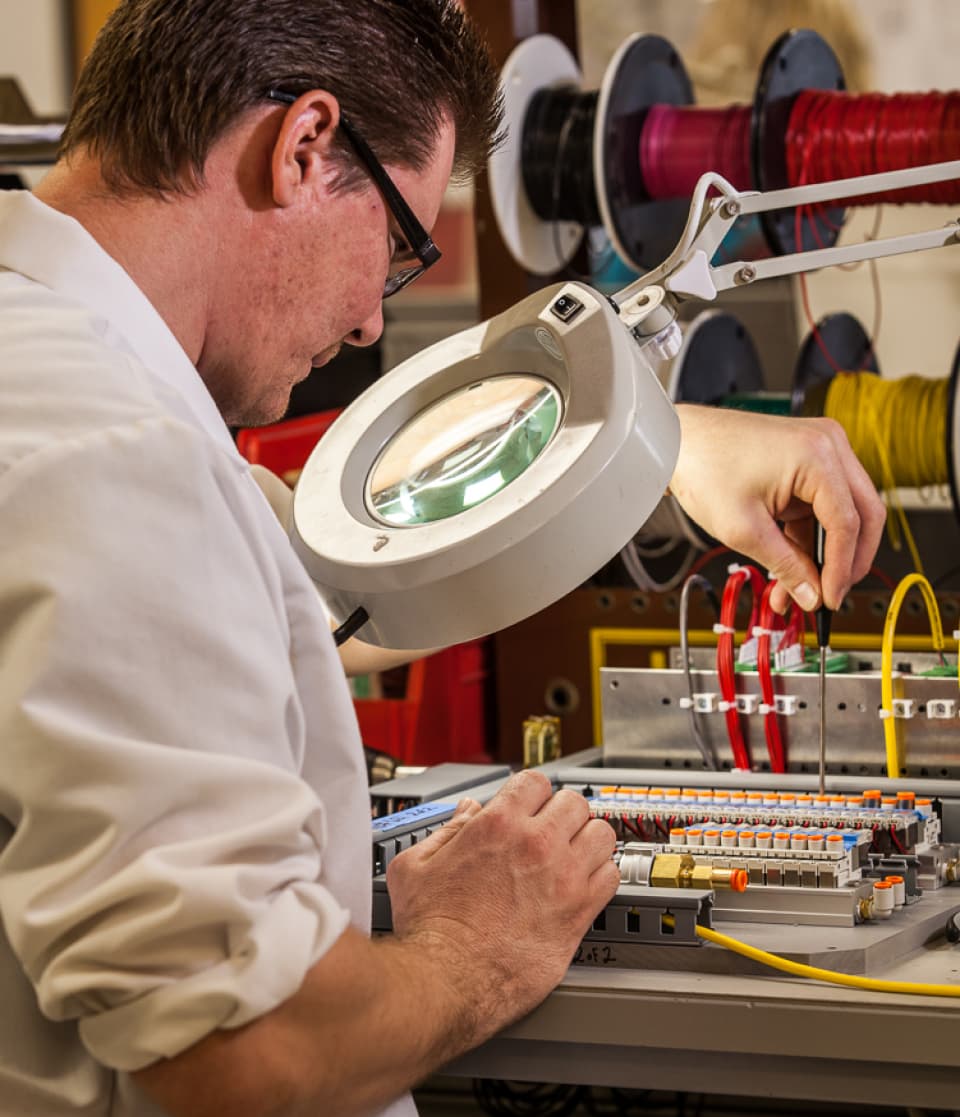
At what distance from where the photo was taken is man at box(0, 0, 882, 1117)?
83 centimetres

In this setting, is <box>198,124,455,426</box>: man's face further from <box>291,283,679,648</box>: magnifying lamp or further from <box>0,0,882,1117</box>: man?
<box>291,283,679,648</box>: magnifying lamp

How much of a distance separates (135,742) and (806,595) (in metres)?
0.88

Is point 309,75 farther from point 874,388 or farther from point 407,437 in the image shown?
point 874,388

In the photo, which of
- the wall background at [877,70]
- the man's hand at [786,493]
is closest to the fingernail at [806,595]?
the man's hand at [786,493]

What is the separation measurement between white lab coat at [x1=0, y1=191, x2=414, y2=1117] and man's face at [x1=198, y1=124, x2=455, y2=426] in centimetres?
21

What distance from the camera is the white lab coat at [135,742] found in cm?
82

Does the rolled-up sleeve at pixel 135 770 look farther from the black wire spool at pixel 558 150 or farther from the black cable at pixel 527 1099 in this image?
the black wire spool at pixel 558 150

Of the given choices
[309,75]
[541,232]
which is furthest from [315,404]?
[309,75]

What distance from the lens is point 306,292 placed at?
1.13 meters

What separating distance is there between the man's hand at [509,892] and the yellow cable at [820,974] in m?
0.09

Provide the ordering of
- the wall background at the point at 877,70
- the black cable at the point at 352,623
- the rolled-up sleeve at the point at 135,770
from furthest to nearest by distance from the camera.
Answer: the wall background at the point at 877,70, the black cable at the point at 352,623, the rolled-up sleeve at the point at 135,770

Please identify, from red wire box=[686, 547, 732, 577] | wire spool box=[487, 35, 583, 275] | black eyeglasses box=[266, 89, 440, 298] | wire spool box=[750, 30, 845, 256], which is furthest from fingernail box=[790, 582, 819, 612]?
wire spool box=[487, 35, 583, 275]

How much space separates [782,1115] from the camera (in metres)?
2.18

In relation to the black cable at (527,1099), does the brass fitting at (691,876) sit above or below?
above
